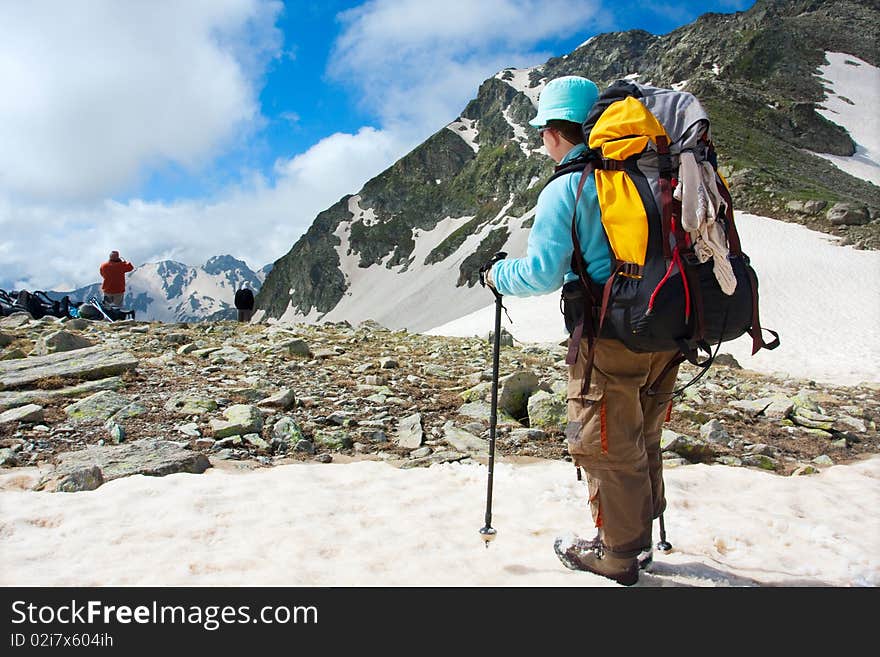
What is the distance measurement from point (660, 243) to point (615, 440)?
3.33 ft

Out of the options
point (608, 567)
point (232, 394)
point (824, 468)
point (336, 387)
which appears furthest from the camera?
point (336, 387)

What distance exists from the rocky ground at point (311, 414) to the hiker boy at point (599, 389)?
8.98 ft

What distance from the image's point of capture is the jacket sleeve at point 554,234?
2.80 m

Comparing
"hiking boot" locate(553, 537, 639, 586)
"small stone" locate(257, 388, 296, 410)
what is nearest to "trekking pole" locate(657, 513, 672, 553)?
"hiking boot" locate(553, 537, 639, 586)

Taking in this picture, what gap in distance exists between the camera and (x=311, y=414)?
22.5 ft

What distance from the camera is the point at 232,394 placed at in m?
7.53

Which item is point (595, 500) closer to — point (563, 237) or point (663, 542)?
point (663, 542)

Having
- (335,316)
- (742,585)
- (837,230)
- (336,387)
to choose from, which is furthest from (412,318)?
(742,585)

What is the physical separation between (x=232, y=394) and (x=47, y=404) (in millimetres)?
2101

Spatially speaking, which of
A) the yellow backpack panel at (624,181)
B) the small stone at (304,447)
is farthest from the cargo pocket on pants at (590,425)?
the small stone at (304,447)

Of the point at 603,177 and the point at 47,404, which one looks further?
the point at 47,404

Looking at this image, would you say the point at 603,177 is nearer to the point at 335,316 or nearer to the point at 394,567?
the point at 394,567

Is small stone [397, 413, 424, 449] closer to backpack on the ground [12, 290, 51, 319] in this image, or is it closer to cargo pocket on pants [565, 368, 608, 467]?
cargo pocket on pants [565, 368, 608, 467]

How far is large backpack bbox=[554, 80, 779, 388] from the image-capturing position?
2584mm
